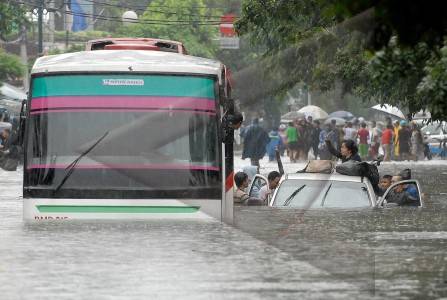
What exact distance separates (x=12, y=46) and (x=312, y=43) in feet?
207

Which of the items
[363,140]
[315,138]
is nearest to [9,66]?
[315,138]

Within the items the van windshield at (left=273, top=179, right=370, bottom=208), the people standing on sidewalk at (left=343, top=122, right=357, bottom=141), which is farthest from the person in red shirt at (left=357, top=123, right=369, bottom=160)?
the van windshield at (left=273, top=179, right=370, bottom=208)

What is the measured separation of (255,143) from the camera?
39812 millimetres

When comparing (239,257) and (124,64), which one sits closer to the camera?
(239,257)

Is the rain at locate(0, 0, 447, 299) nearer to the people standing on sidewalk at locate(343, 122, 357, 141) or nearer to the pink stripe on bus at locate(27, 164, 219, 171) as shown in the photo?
the pink stripe on bus at locate(27, 164, 219, 171)

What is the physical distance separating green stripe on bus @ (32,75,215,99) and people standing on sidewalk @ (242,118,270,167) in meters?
20.1

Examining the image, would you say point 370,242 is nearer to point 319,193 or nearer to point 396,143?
point 319,193

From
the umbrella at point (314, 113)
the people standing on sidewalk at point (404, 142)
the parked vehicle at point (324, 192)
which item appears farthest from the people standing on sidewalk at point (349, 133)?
the parked vehicle at point (324, 192)

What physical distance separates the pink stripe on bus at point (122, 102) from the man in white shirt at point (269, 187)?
11.2 ft

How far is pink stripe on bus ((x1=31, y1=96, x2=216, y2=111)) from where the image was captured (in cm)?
1920

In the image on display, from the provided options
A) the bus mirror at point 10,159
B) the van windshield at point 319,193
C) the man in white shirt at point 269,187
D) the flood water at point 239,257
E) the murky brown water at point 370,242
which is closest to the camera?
the flood water at point 239,257

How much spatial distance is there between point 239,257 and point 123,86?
512 cm

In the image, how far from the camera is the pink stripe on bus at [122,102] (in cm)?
1920

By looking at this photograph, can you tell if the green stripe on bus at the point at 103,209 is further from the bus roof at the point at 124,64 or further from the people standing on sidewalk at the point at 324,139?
the people standing on sidewalk at the point at 324,139
